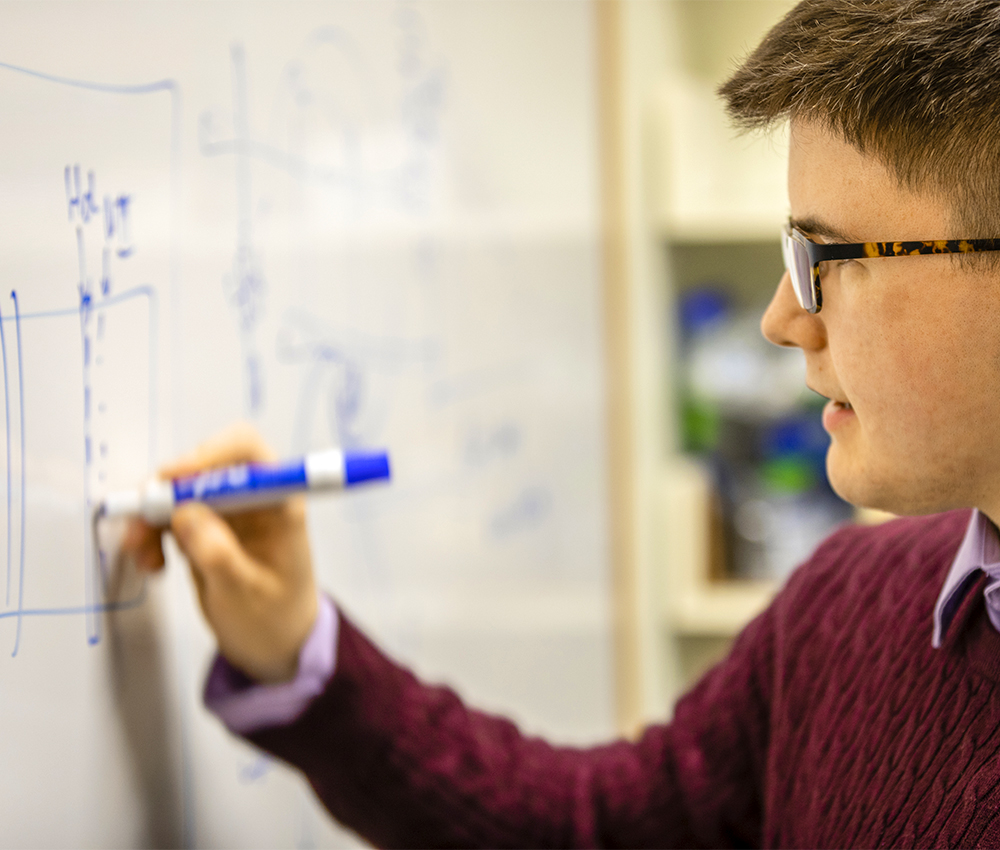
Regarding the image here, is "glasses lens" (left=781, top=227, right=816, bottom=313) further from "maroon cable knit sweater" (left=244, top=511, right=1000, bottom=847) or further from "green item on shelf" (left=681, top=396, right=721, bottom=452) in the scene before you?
"green item on shelf" (left=681, top=396, right=721, bottom=452)

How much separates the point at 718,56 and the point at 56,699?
1.47 meters

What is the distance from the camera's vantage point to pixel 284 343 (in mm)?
649

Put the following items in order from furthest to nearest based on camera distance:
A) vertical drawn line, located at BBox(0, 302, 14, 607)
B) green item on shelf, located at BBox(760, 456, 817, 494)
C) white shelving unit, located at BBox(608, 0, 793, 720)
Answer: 1. green item on shelf, located at BBox(760, 456, 817, 494)
2. white shelving unit, located at BBox(608, 0, 793, 720)
3. vertical drawn line, located at BBox(0, 302, 14, 607)

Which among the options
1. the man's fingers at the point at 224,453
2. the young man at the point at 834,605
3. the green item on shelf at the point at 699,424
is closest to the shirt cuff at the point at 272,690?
the young man at the point at 834,605

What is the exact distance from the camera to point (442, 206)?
836mm

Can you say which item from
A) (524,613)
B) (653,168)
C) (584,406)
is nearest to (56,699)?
(524,613)

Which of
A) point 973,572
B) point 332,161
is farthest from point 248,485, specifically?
point 973,572

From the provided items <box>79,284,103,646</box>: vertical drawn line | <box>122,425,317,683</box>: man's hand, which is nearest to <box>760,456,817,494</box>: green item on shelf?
<box>122,425,317,683</box>: man's hand

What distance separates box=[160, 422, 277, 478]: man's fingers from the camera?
1.75ft

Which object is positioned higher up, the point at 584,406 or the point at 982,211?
the point at 982,211

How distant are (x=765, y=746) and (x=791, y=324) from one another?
311 mm

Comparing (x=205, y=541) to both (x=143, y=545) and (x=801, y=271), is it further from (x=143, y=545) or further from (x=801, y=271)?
(x=801, y=271)

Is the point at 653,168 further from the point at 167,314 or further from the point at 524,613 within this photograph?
the point at 167,314

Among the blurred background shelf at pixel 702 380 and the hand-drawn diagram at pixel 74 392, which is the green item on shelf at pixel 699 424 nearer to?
the blurred background shelf at pixel 702 380
